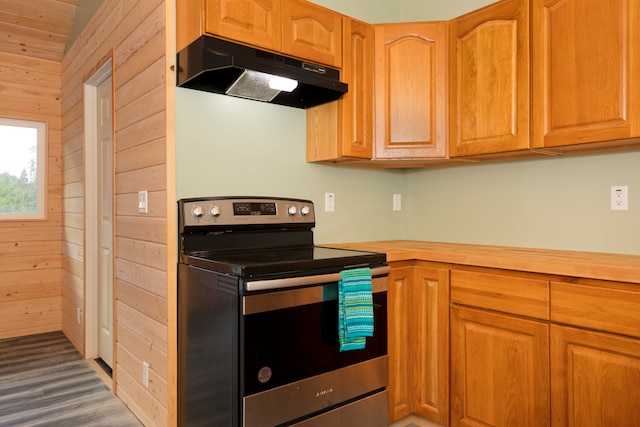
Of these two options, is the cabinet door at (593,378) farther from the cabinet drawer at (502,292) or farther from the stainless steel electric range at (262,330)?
the stainless steel electric range at (262,330)

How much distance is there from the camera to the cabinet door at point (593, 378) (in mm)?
1569

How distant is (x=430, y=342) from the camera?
2213 millimetres

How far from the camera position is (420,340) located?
2.24 m

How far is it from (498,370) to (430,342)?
36 cm

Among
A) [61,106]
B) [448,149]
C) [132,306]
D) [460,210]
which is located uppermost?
[61,106]

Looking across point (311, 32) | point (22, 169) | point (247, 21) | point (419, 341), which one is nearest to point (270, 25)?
point (247, 21)

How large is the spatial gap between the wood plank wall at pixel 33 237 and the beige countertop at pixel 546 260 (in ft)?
9.97

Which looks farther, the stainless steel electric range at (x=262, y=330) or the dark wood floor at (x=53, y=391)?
the dark wood floor at (x=53, y=391)

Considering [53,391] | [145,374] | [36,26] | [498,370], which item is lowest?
[53,391]

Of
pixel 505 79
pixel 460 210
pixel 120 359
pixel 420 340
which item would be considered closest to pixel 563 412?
pixel 420 340

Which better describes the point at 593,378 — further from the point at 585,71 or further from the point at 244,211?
the point at 244,211

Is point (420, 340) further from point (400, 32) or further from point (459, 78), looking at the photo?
point (400, 32)

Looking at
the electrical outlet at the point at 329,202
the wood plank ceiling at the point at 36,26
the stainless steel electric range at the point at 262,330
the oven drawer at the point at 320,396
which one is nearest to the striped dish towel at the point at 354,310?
the stainless steel electric range at the point at 262,330

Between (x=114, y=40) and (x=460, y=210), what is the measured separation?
2367 millimetres
